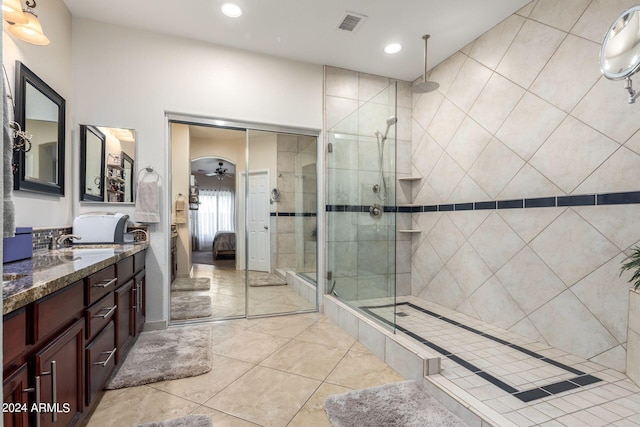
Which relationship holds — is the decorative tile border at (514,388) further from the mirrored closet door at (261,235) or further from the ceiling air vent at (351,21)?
the ceiling air vent at (351,21)

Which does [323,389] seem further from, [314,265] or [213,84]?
[213,84]

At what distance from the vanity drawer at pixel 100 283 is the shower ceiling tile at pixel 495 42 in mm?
3270

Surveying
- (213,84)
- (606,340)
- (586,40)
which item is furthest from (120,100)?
(606,340)

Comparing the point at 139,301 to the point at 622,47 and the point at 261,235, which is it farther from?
the point at 622,47

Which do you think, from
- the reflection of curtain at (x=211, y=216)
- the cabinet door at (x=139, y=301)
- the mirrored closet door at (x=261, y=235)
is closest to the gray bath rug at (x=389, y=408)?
the cabinet door at (x=139, y=301)

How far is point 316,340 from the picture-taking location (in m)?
2.57

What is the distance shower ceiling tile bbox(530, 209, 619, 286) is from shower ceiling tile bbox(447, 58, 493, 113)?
1.37 meters

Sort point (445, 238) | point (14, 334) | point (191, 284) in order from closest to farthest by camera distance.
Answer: point (14, 334)
point (445, 238)
point (191, 284)

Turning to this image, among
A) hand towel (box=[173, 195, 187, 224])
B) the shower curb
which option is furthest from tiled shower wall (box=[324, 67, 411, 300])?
hand towel (box=[173, 195, 187, 224])

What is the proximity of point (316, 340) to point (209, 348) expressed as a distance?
33.4 inches

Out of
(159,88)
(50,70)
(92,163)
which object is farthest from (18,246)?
(159,88)

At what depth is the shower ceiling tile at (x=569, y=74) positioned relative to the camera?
2023 mm

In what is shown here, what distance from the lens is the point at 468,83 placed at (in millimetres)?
2949

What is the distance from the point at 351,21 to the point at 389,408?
282 cm
